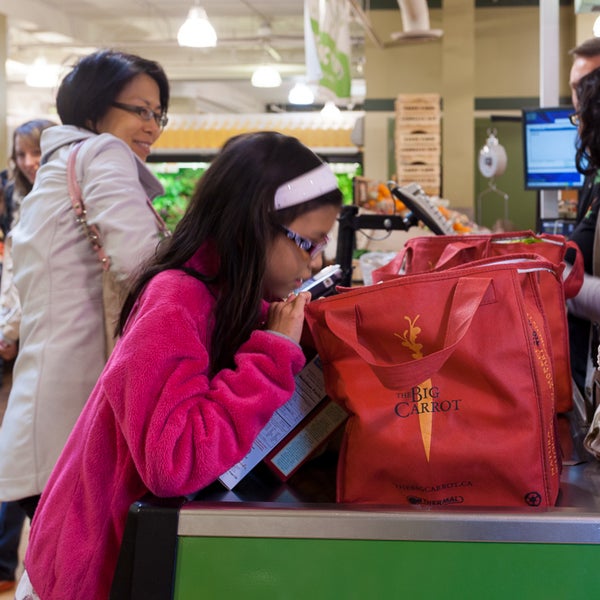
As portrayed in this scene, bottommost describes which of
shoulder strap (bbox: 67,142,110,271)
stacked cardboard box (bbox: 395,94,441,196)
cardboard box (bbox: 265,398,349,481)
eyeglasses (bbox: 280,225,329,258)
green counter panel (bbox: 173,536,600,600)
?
green counter panel (bbox: 173,536,600,600)

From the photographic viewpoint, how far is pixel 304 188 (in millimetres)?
1327

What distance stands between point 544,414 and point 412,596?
29 cm

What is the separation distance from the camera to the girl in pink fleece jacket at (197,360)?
1.11 metres

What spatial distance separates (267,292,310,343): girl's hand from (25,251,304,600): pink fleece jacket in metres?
0.03

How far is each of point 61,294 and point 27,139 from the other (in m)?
1.82

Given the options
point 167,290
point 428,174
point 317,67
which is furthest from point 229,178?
point 428,174

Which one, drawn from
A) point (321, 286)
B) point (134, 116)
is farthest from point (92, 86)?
point (321, 286)

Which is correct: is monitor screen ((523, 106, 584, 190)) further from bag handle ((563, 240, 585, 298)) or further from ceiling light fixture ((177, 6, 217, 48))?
ceiling light fixture ((177, 6, 217, 48))

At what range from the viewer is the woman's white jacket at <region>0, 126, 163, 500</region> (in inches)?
73.1

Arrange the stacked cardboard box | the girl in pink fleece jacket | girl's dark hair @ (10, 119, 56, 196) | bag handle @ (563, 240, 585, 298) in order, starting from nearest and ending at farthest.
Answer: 1. the girl in pink fleece jacket
2. bag handle @ (563, 240, 585, 298)
3. girl's dark hair @ (10, 119, 56, 196)
4. the stacked cardboard box

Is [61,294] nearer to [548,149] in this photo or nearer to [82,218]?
[82,218]

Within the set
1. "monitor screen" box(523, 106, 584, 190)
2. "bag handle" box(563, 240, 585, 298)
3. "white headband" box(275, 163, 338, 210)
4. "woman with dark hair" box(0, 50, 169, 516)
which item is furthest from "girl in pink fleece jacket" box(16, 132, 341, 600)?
"monitor screen" box(523, 106, 584, 190)

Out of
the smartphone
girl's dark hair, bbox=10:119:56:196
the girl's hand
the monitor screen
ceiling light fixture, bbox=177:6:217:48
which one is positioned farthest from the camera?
ceiling light fixture, bbox=177:6:217:48

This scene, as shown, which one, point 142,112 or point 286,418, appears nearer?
point 286,418
